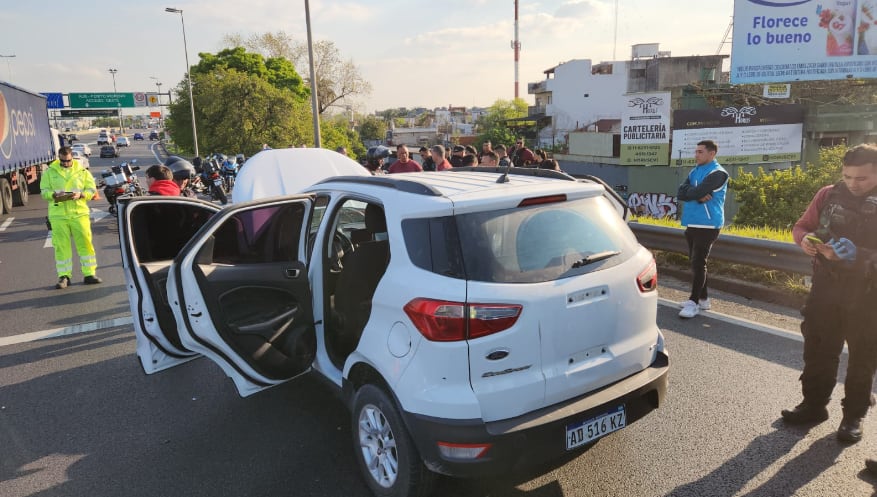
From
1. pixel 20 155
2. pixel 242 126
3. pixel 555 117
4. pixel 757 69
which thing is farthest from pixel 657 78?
pixel 20 155

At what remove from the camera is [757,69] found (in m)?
23.2

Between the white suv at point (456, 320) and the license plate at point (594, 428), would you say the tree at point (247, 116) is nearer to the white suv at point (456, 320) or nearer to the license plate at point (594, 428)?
the white suv at point (456, 320)

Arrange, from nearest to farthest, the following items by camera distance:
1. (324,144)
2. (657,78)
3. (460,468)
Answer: (460,468)
(324,144)
(657,78)

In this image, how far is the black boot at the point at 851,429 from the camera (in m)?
3.27

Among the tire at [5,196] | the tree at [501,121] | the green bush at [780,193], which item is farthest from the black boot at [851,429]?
the tree at [501,121]

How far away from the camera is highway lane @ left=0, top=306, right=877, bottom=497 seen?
305 cm

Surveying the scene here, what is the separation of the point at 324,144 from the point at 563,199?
40.0 meters

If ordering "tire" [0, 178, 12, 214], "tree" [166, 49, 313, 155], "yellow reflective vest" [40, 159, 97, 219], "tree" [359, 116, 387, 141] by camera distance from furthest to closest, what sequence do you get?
"tree" [359, 116, 387, 141] < "tree" [166, 49, 313, 155] < "tire" [0, 178, 12, 214] < "yellow reflective vest" [40, 159, 97, 219]

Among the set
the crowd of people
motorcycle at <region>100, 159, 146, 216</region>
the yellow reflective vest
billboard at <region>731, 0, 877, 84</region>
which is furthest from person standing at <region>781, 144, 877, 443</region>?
billboard at <region>731, 0, 877, 84</region>

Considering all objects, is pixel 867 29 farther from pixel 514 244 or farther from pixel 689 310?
pixel 514 244

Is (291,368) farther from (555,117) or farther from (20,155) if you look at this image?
(555,117)

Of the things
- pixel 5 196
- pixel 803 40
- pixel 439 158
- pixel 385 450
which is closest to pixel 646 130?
pixel 803 40

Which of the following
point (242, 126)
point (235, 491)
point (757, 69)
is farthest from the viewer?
point (242, 126)

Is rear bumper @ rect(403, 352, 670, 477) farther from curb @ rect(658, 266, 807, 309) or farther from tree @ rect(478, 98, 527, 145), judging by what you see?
tree @ rect(478, 98, 527, 145)
